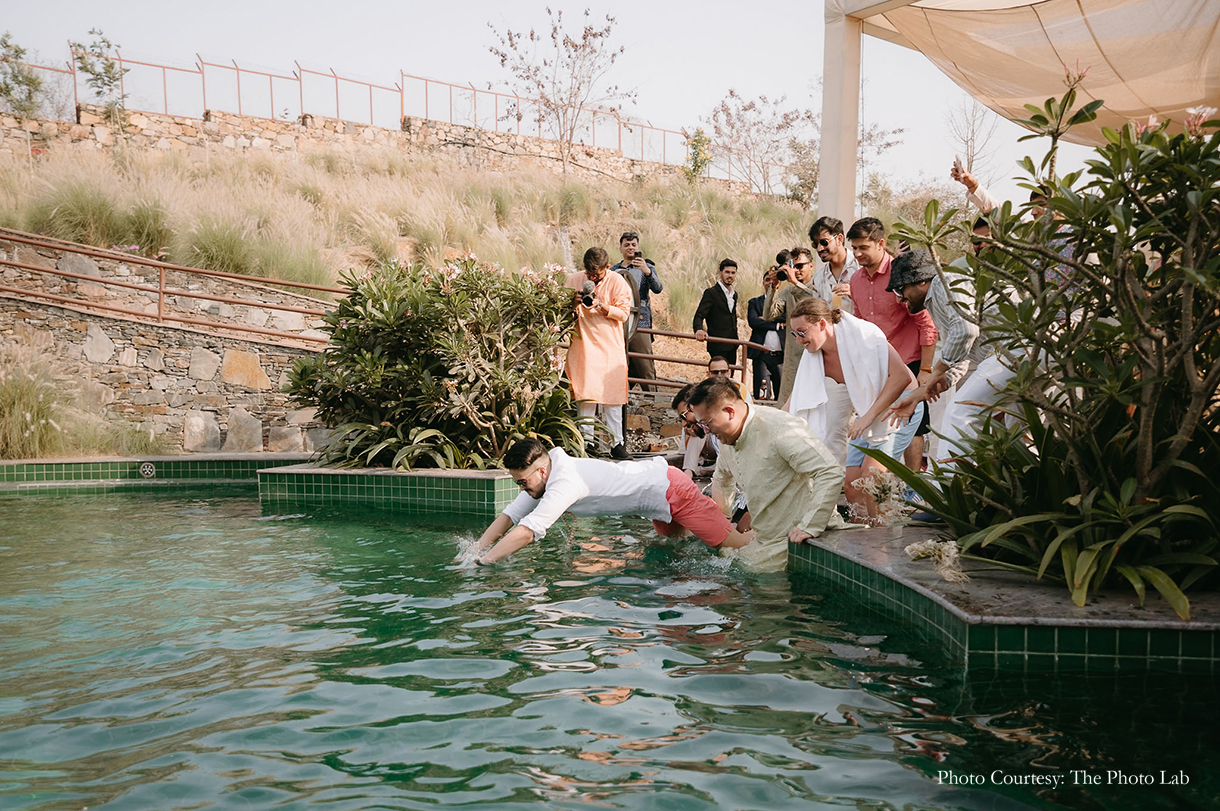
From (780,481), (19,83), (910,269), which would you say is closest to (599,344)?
(910,269)

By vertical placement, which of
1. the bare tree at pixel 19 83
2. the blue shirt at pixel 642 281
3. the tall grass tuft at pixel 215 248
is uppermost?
the bare tree at pixel 19 83

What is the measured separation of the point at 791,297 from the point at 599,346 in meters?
1.94

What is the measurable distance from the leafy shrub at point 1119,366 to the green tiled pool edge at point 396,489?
15.1 ft

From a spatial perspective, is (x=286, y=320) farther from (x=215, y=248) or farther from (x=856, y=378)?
(x=856, y=378)

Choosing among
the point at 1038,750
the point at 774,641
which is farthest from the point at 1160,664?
the point at 774,641

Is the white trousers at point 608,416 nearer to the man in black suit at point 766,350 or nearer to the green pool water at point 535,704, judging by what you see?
the man in black suit at point 766,350

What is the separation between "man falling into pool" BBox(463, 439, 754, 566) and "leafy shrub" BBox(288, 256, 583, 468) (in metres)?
3.09

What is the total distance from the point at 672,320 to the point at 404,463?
9.72 meters

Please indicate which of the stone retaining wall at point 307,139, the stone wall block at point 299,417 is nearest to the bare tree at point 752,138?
the stone retaining wall at point 307,139

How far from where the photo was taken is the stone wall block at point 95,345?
12711 millimetres

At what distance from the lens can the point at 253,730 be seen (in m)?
3.13

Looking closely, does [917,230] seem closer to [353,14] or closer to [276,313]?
[276,313]

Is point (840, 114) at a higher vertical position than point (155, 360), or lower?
higher

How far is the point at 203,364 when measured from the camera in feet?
42.7
